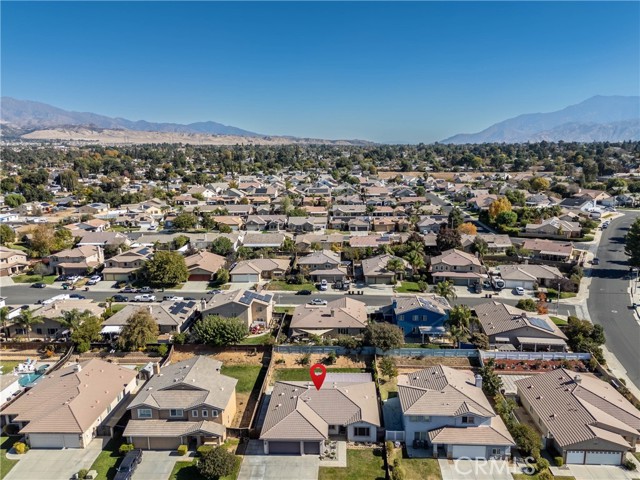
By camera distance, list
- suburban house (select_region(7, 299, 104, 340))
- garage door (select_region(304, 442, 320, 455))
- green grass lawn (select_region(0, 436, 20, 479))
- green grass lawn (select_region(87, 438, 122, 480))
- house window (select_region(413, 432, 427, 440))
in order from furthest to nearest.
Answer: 1. suburban house (select_region(7, 299, 104, 340))
2. house window (select_region(413, 432, 427, 440))
3. garage door (select_region(304, 442, 320, 455))
4. green grass lawn (select_region(0, 436, 20, 479))
5. green grass lawn (select_region(87, 438, 122, 480))

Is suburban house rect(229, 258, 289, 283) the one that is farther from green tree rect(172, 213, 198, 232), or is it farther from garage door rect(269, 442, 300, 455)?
garage door rect(269, 442, 300, 455)

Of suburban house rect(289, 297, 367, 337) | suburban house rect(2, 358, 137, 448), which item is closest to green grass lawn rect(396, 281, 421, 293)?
suburban house rect(289, 297, 367, 337)

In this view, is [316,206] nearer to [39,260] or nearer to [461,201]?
[461,201]

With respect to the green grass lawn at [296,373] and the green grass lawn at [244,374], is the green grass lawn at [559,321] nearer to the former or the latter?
the green grass lawn at [296,373]

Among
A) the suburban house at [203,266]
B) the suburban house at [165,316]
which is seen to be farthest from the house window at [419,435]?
the suburban house at [203,266]

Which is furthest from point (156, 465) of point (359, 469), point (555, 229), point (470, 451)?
point (555, 229)
